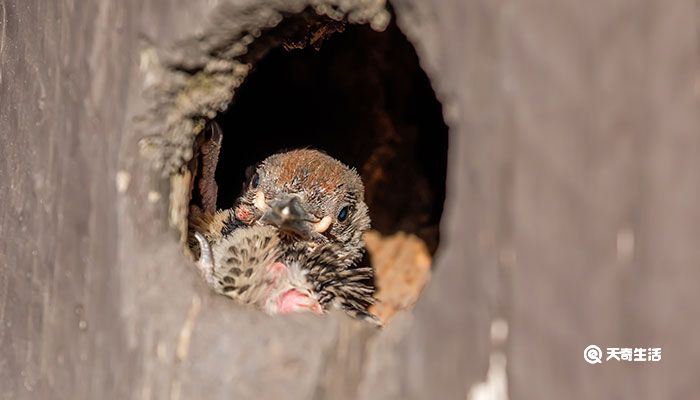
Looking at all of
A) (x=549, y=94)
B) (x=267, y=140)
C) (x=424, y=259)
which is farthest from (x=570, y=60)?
(x=267, y=140)

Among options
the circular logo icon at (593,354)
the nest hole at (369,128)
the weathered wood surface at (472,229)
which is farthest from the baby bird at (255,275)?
the circular logo icon at (593,354)

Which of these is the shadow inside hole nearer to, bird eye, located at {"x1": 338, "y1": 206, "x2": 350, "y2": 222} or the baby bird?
bird eye, located at {"x1": 338, "y1": 206, "x2": 350, "y2": 222}

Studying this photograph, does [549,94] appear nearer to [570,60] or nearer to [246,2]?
[570,60]

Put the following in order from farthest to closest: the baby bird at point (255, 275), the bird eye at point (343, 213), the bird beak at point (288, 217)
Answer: the bird eye at point (343, 213) → the bird beak at point (288, 217) → the baby bird at point (255, 275)

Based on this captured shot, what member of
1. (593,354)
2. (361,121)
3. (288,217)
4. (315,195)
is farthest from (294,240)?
(593,354)

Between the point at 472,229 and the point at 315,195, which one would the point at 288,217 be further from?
the point at 472,229

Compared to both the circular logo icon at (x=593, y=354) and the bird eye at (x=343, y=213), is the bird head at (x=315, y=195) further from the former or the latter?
the circular logo icon at (x=593, y=354)

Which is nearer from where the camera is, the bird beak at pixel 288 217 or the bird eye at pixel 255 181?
the bird beak at pixel 288 217
